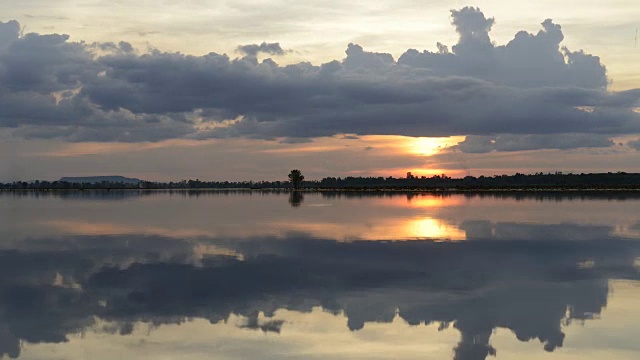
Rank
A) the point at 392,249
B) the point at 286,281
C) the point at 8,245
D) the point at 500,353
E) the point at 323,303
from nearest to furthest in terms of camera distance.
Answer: the point at 500,353, the point at 323,303, the point at 286,281, the point at 392,249, the point at 8,245

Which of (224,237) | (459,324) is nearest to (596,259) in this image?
(459,324)

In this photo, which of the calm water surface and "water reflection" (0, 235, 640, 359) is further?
"water reflection" (0, 235, 640, 359)

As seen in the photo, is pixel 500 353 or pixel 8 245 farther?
pixel 8 245

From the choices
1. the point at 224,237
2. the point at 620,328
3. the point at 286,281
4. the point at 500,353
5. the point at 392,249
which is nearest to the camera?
the point at 500,353

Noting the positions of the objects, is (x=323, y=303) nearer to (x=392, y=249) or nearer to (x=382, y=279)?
(x=382, y=279)

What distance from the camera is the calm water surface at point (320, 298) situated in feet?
65.2

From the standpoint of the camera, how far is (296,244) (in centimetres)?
4819

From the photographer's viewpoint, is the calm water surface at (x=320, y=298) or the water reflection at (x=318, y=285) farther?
the water reflection at (x=318, y=285)

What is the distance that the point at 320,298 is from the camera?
89.0 ft

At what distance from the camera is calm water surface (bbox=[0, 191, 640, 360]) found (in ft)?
65.2

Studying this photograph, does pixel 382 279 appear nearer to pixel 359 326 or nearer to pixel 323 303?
pixel 323 303

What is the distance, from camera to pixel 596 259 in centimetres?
3897

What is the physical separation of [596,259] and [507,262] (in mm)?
5377

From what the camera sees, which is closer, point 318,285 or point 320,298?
point 320,298
